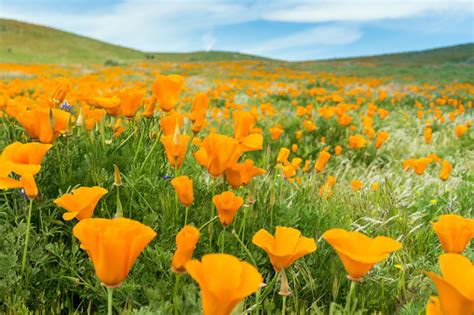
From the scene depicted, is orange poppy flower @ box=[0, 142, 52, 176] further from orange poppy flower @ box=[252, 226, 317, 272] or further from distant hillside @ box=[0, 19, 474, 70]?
distant hillside @ box=[0, 19, 474, 70]

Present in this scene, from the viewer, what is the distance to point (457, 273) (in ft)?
3.22

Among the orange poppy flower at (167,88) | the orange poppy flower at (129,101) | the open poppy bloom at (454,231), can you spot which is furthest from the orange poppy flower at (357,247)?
the orange poppy flower at (129,101)

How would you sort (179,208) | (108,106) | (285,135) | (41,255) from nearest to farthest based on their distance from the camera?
(41,255) → (179,208) → (108,106) → (285,135)

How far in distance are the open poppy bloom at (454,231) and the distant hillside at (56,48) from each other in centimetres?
4560

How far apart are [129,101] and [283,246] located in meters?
1.28

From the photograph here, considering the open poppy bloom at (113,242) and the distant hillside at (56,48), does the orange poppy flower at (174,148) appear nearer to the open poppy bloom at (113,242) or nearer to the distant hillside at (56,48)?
the open poppy bloom at (113,242)

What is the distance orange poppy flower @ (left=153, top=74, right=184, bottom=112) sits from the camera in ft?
6.78

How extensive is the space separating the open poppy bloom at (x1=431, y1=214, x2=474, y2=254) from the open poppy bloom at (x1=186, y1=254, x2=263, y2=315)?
0.77m

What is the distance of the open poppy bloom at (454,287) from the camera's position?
888 mm

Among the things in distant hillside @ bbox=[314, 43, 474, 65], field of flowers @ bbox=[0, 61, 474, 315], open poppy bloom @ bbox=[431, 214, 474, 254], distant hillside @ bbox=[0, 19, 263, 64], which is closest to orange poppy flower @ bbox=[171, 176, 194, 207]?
field of flowers @ bbox=[0, 61, 474, 315]

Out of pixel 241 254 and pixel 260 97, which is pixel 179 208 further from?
pixel 260 97

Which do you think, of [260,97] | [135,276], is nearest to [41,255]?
[135,276]

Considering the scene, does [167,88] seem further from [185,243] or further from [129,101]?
[185,243]

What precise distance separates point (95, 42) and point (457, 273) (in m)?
65.5
